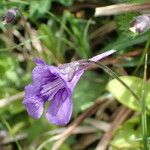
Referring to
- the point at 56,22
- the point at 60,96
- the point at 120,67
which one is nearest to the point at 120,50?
the point at 120,67

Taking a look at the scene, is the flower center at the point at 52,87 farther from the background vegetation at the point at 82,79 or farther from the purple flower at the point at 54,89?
the background vegetation at the point at 82,79

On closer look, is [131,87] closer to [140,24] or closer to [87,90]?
[87,90]

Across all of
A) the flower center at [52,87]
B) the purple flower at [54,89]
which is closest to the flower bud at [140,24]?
the purple flower at [54,89]

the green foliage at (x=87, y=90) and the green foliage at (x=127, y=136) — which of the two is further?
the green foliage at (x=87, y=90)

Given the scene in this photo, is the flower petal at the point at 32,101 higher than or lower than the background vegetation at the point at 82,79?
higher

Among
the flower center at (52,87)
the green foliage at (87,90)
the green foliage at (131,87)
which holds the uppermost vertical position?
the flower center at (52,87)

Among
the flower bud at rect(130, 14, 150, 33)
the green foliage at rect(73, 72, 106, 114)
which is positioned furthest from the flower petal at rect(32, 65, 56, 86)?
the green foliage at rect(73, 72, 106, 114)

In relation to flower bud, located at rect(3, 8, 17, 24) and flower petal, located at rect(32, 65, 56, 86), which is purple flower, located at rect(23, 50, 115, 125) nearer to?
flower petal, located at rect(32, 65, 56, 86)
